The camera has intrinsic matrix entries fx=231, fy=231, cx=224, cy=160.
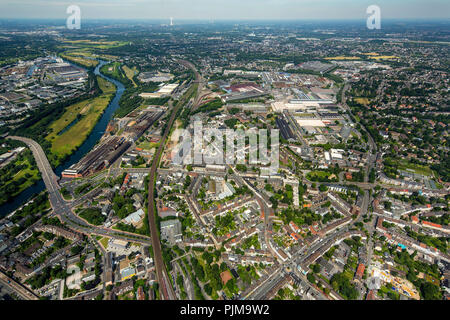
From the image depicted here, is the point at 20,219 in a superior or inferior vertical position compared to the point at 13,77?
inferior

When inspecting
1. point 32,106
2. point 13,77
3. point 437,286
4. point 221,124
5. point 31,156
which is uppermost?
point 13,77

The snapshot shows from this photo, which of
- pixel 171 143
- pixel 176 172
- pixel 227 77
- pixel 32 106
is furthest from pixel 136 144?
pixel 227 77

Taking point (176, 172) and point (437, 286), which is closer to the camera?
point (437, 286)

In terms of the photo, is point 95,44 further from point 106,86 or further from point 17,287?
point 17,287

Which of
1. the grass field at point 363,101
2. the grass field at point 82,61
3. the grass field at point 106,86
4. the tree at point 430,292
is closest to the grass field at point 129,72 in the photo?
the grass field at point 106,86

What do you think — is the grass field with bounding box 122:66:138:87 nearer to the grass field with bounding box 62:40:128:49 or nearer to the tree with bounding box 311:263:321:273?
the grass field with bounding box 62:40:128:49

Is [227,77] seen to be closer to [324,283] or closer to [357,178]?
[357,178]
